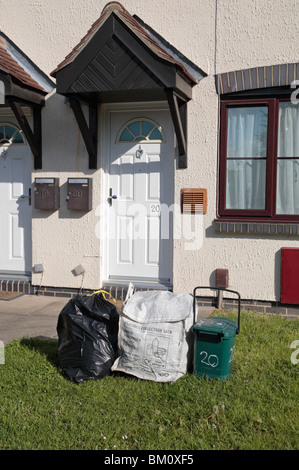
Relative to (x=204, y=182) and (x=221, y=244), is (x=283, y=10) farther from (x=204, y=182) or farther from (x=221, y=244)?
(x=221, y=244)

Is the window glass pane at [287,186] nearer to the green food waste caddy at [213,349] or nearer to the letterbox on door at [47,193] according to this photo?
the green food waste caddy at [213,349]

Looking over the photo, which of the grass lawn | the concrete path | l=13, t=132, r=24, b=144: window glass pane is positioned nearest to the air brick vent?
the concrete path

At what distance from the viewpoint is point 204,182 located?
21.5 feet

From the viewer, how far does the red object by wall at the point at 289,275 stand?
6.20m

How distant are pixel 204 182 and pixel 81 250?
6.34 feet

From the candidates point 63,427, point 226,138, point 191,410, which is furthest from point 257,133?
point 63,427

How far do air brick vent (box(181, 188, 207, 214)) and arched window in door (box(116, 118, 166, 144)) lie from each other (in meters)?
0.84

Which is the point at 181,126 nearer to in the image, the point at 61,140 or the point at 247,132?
the point at 247,132

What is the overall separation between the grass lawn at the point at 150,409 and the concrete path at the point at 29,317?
2.38 ft

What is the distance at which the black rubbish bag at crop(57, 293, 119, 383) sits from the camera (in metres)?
4.16

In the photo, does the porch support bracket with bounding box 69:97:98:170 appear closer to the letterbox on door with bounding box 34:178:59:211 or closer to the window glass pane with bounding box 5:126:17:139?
the letterbox on door with bounding box 34:178:59:211

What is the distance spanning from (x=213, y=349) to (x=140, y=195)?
339cm

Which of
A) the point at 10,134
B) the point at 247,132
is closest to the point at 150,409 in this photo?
the point at 247,132
